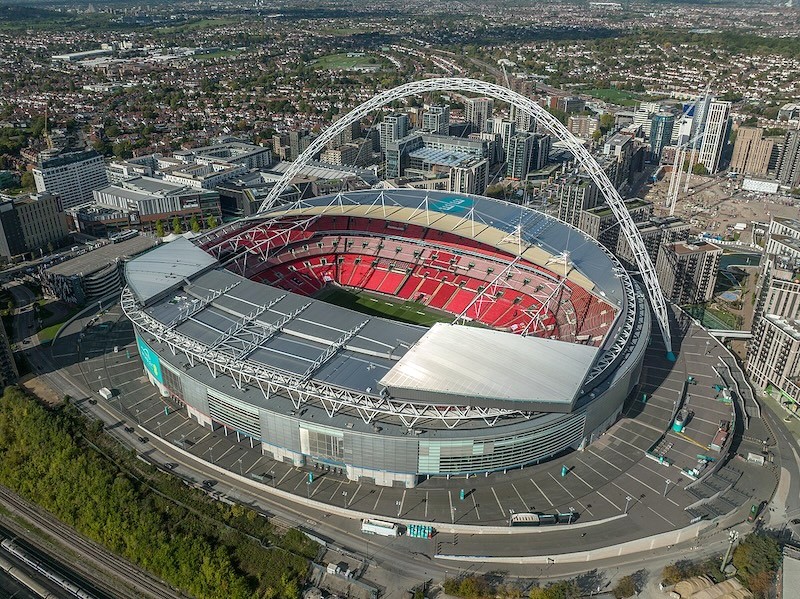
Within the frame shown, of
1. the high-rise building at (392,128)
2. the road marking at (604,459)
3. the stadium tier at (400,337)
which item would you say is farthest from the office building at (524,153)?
the road marking at (604,459)

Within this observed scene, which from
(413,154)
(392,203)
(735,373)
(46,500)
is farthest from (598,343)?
(413,154)

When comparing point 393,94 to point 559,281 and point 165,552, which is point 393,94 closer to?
point 559,281

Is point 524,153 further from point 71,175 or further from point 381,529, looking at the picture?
point 381,529

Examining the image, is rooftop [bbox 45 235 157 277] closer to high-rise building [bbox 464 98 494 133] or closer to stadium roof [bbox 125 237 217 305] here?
stadium roof [bbox 125 237 217 305]

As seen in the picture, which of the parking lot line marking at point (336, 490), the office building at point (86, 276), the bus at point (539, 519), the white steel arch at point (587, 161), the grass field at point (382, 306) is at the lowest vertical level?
the grass field at point (382, 306)

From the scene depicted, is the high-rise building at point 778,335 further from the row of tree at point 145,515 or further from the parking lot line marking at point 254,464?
the parking lot line marking at point 254,464

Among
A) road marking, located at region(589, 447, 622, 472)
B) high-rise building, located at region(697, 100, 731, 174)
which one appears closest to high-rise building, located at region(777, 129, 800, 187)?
high-rise building, located at region(697, 100, 731, 174)
